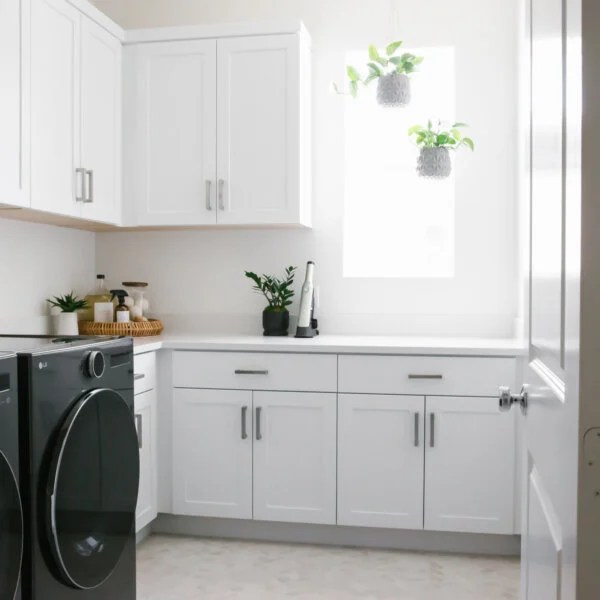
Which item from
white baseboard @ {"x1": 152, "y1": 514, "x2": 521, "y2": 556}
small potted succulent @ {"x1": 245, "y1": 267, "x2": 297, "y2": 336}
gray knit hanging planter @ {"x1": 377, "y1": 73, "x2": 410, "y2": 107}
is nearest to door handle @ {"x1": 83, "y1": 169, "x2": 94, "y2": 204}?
small potted succulent @ {"x1": 245, "y1": 267, "x2": 297, "y2": 336}

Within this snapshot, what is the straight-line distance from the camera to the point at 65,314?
10.1 feet

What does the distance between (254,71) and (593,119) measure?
2.51m

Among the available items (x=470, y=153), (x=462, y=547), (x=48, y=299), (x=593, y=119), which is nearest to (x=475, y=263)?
(x=470, y=153)

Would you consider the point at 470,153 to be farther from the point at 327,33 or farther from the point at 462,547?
the point at 462,547

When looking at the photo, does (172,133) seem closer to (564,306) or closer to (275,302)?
(275,302)

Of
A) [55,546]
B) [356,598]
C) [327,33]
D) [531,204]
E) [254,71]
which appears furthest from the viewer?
[327,33]

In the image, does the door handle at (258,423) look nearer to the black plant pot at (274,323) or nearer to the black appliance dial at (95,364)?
the black plant pot at (274,323)

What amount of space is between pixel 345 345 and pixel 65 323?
4.00 feet

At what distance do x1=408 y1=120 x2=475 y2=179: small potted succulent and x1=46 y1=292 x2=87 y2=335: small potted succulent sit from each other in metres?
1.63

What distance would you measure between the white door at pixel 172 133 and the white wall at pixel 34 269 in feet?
1.30

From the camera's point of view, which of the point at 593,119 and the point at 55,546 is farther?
the point at 55,546

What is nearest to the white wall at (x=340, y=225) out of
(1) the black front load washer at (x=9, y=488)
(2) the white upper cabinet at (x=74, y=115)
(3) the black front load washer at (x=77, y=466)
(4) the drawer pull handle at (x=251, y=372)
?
(2) the white upper cabinet at (x=74, y=115)

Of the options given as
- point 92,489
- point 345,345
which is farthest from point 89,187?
point 92,489

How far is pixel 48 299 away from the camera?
3.17m
